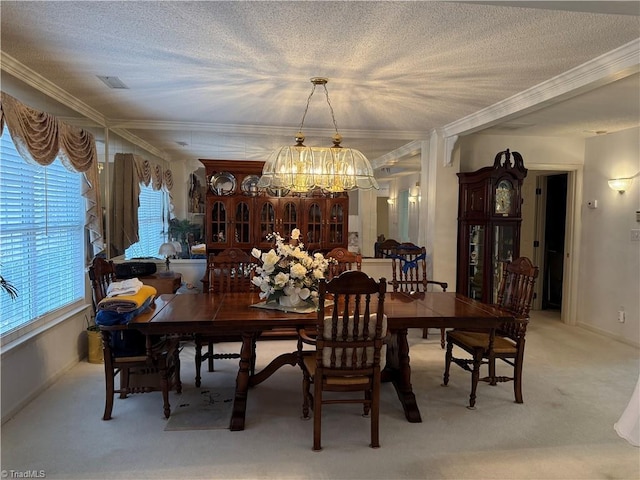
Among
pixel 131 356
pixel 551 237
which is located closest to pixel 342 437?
pixel 131 356

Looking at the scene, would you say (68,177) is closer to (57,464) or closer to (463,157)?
(57,464)

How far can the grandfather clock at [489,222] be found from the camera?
4758 mm

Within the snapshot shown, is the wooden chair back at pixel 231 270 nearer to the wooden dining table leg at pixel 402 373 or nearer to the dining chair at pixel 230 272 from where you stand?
the dining chair at pixel 230 272

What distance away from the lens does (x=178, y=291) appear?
4.71 meters

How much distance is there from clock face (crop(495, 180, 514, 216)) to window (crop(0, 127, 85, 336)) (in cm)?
425

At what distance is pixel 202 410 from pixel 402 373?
4.68 ft

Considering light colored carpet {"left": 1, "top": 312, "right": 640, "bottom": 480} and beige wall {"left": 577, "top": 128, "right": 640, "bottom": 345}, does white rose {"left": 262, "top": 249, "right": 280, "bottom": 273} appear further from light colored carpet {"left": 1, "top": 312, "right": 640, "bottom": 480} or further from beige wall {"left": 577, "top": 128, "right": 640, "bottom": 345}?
beige wall {"left": 577, "top": 128, "right": 640, "bottom": 345}

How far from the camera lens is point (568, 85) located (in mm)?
3012

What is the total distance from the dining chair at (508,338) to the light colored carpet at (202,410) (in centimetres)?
172

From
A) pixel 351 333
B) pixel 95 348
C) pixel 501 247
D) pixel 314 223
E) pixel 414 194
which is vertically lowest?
pixel 95 348

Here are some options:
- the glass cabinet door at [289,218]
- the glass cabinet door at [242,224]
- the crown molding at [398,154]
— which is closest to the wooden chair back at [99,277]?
the glass cabinet door at [242,224]

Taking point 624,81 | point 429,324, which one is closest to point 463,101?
point 624,81

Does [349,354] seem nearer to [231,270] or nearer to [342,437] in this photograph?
[342,437]

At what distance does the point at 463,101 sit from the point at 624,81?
1125 mm
